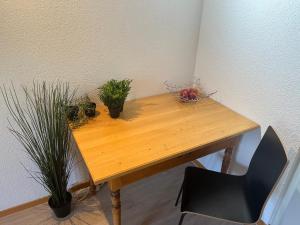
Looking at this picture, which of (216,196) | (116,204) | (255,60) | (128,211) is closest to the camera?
(116,204)

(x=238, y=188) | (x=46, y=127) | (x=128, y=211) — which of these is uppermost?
(x=46, y=127)

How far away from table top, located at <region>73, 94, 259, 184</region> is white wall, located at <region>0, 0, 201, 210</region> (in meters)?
0.25

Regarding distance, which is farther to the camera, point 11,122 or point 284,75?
point 11,122

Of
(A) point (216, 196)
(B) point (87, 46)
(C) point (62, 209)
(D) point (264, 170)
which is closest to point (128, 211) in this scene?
(C) point (62, 209)

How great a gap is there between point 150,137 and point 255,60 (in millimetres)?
841

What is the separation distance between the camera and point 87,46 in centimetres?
149

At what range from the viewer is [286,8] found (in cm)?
126

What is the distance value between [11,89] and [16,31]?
34 centimetres

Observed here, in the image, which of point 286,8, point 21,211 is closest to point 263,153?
point 286,8

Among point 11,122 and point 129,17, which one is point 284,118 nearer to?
point 129,17

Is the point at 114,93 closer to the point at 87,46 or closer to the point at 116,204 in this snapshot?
the point at 87,46

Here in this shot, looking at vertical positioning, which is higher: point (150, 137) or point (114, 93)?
point (114, 93)

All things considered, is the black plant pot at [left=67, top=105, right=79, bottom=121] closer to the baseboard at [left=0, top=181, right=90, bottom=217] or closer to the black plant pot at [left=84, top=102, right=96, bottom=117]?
the black plant pot at [left=84, top=102, right=96, bottom=117]

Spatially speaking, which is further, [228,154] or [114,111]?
[228,154]
